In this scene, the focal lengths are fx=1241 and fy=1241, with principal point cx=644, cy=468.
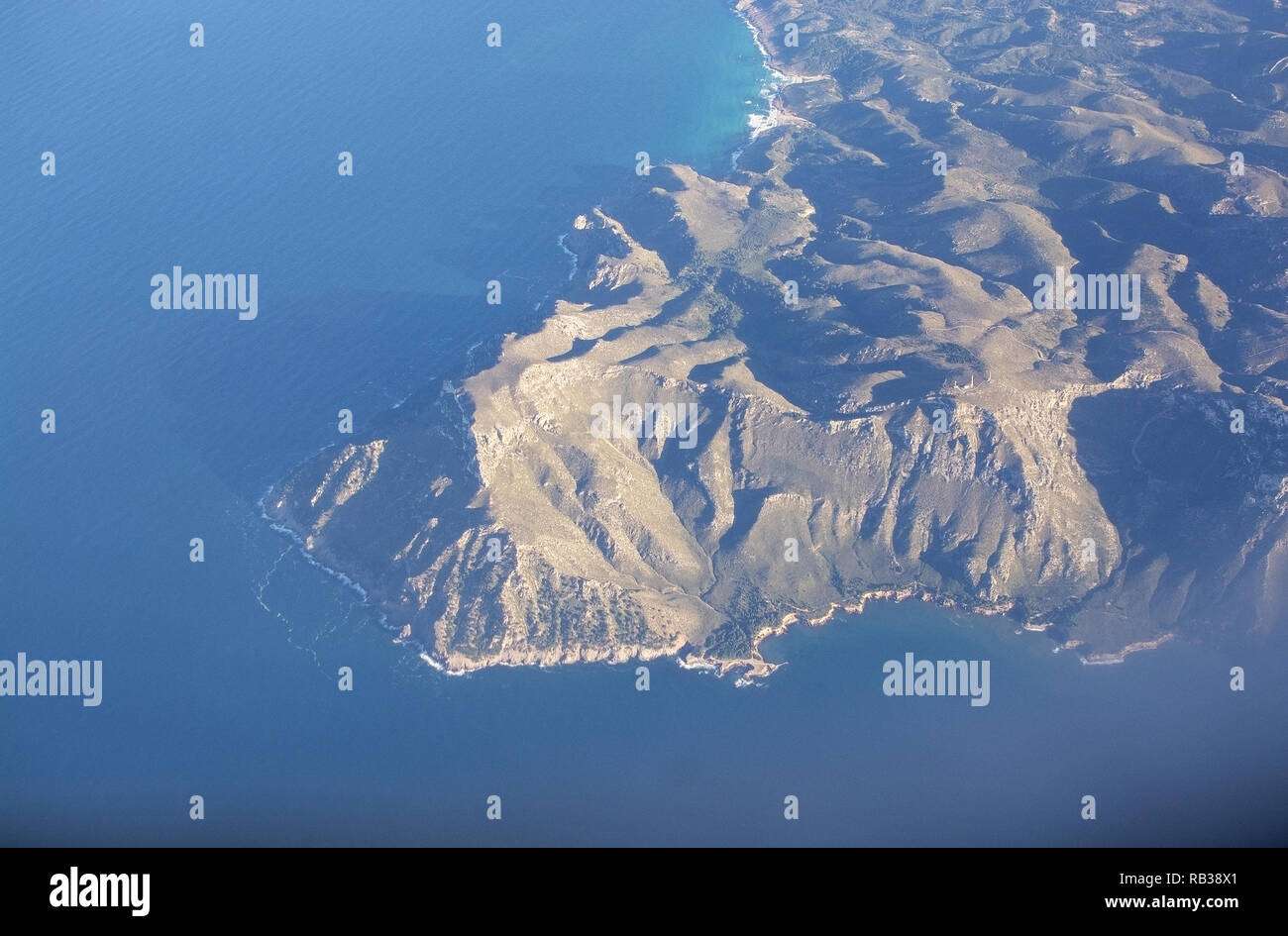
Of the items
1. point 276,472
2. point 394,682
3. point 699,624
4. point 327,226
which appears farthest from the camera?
point 327,226

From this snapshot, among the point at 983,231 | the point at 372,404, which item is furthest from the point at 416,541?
the point at 983,231

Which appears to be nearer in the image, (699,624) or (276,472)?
(699,624)

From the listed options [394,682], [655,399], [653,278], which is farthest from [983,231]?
[394,682]

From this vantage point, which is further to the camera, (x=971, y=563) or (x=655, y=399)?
(x=655, y=399)

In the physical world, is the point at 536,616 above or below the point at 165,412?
below

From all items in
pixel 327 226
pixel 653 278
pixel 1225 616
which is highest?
pixel 327 226

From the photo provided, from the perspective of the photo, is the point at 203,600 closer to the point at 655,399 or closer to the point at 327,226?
the point at 655,399

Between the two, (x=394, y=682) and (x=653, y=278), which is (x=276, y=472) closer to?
(x=394, y=682)

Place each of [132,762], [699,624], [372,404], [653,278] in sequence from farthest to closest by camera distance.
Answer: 1. [653,278]
2. [372,404]
3. [699,624]
4. [132,762]

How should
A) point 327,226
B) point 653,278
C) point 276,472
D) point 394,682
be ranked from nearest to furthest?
1. point 394,682
2. point 276,472
3. point 653,278
4. point 327,226
